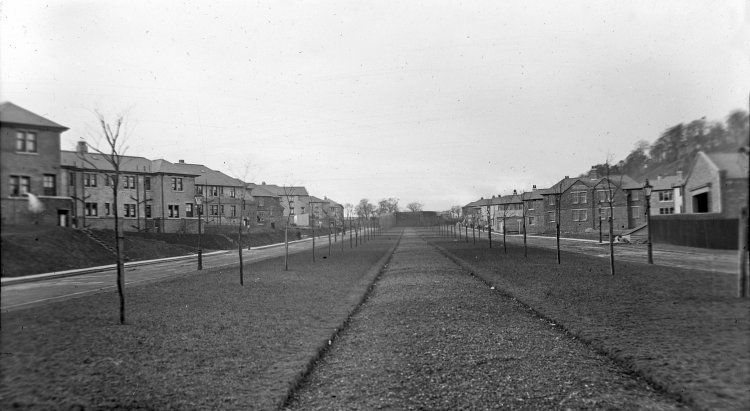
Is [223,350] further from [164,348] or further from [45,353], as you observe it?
[45,353]

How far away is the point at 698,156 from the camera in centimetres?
317

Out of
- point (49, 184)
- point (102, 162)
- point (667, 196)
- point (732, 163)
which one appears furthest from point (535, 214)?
point (49, 184)

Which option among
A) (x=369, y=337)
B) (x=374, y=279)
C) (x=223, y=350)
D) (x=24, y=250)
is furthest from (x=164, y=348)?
(x=374, y=279)

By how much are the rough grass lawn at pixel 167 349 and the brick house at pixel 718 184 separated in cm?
500

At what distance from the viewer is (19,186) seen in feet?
10.7

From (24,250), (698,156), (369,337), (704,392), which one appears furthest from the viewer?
(369,337)

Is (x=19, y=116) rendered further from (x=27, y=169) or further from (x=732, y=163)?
(x=732, y=163)

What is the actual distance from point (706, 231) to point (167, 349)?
8.28 meters

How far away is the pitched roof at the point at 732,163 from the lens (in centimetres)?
263

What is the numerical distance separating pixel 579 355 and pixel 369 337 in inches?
165


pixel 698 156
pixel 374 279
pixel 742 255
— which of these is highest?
pixel 698 156

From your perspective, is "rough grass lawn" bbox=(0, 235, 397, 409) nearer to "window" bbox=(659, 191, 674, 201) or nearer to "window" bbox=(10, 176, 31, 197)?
"window" bbox=(10, 176, 31, 197)

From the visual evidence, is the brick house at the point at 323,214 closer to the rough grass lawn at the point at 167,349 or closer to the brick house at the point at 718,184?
the rough grass lawn at the point at 167,349

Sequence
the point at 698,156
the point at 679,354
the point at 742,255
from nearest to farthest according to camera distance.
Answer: the point at 742,255
the point at 698,156
the point at 679,354
